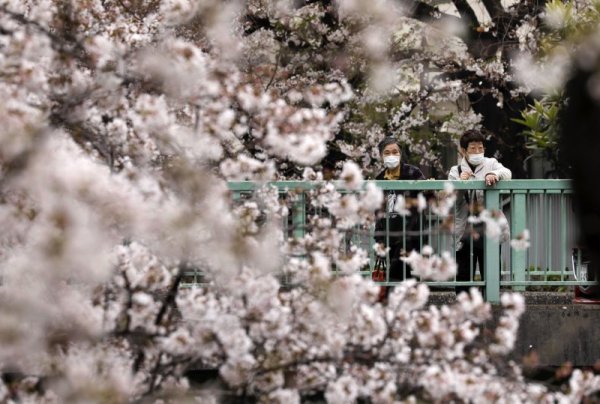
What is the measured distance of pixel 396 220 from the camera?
10508 mm

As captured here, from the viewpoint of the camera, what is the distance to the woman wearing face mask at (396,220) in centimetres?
1036

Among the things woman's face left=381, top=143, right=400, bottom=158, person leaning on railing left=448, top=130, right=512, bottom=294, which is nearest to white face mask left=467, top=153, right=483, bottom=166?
person leaning on railing left=448, top=130, right=512, bottom=294

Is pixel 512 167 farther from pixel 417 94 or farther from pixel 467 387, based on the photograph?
pixel 467 387

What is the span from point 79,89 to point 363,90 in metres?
10.1

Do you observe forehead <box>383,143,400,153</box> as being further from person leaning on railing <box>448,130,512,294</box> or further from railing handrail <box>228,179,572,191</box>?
person leaning on railing <box>448,130,512,294</box>

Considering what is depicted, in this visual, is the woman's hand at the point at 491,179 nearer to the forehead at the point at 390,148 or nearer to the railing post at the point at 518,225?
the railing post at the point at 518,225

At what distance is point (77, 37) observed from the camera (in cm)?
701

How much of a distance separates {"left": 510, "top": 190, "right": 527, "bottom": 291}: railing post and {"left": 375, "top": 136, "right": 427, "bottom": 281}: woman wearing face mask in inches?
30.4

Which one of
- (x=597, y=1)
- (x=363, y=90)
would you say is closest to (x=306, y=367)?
(x=597, y=1)

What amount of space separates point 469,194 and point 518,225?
48 cm

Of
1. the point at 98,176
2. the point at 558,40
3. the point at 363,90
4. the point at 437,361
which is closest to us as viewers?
the point at 98,176

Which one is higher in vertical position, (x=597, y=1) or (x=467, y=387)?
(x=597, y=1)

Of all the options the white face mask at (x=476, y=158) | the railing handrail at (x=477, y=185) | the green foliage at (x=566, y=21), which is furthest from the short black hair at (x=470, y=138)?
the green foliage at (x=566, y=21)

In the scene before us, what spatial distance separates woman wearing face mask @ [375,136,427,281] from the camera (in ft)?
34.0
